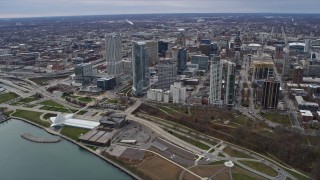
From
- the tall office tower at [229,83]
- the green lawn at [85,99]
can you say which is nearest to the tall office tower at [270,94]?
the tall office tower at [229,83]

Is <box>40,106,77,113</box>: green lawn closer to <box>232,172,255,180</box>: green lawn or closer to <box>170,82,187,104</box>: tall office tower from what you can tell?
<box>170,82,187,104</box>: tall office tower

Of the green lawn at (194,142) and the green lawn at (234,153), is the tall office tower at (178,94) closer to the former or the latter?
the green lawn at (194,142)

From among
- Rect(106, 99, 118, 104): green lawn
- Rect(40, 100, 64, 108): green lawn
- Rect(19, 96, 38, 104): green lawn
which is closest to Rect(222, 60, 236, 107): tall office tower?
Rect(106, 99, 118, 104): green lawn

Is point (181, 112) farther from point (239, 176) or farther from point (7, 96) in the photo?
point (7, 96)

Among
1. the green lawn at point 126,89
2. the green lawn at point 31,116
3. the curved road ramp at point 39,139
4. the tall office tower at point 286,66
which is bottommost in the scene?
the curved road ramp at point 39,139

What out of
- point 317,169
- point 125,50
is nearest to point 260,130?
point 317,169

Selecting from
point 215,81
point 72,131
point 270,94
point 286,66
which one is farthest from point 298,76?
point 72,131
